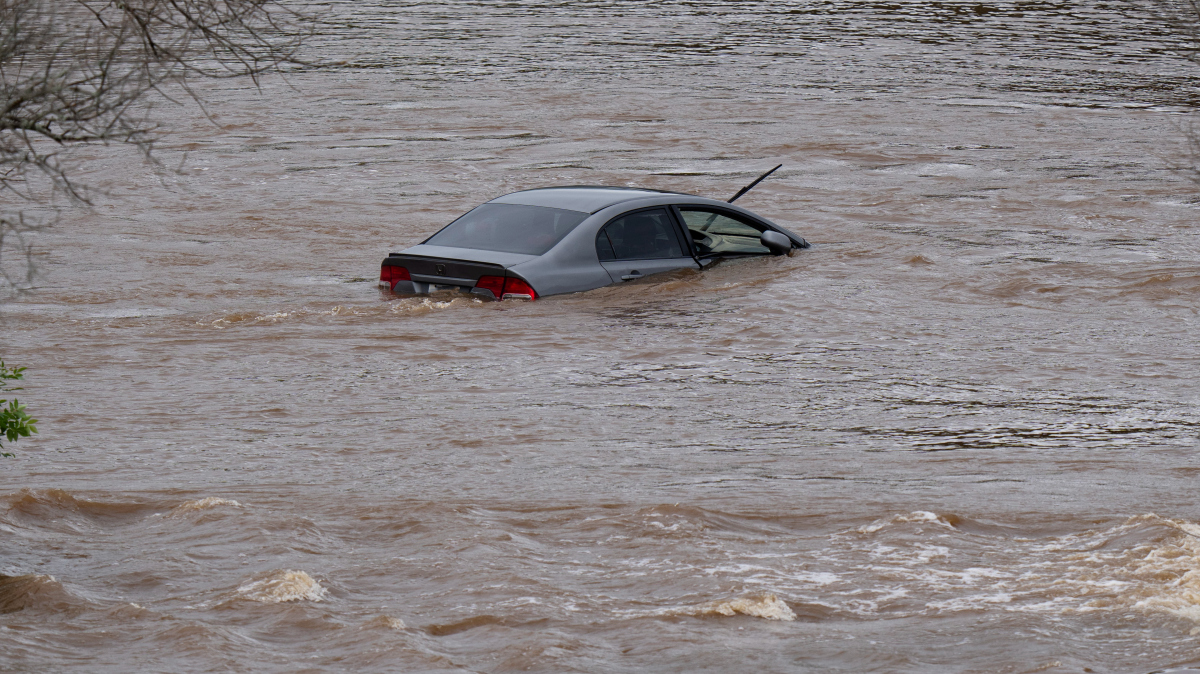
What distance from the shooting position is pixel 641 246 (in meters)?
13.5

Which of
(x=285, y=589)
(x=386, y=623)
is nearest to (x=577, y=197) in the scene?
(x=285, y=589)

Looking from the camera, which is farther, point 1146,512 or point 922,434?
point 922,434

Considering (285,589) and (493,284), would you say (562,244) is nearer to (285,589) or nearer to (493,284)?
(493,284)

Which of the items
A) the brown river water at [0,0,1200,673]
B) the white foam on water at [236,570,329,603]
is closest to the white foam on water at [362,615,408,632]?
the brown river water at [0,0,1200,673]

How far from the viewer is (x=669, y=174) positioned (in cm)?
2302

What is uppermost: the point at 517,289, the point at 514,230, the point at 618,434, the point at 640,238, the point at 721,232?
the point at 514,230

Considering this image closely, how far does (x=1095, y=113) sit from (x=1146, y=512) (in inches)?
891

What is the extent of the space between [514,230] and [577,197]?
2.55 feet

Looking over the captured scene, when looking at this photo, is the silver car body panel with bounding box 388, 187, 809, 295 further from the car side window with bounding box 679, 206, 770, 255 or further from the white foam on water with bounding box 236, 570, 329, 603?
the white foam on water with bounding box 236, 570, 329, 603

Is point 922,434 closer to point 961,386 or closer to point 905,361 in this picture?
point 961,386

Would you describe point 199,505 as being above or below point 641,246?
below

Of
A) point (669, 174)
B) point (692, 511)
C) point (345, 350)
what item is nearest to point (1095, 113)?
point (669, 174)

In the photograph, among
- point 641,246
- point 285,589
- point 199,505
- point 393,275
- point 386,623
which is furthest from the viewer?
point 641,246

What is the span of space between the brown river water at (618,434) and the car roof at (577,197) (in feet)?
2.69
